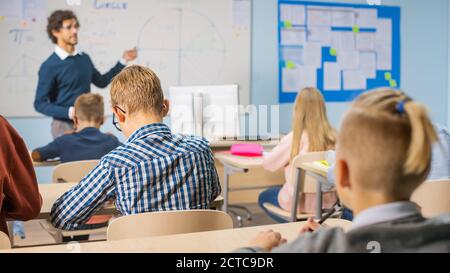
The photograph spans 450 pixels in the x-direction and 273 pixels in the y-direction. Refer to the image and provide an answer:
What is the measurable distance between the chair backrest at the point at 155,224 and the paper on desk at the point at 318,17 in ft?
14.1

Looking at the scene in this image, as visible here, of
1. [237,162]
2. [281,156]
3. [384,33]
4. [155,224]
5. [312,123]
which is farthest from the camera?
[384,33]

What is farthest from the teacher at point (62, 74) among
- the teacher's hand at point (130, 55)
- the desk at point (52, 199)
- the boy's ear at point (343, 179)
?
the boy's ear at point (343, 179)

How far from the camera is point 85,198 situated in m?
1.84

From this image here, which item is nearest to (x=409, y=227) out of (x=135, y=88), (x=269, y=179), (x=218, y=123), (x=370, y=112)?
(x=370, y=112)

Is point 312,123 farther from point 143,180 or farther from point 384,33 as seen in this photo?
point 384,33

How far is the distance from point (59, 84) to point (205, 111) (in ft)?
4.16

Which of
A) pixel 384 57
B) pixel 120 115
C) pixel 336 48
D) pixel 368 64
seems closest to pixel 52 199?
pixel 120 115

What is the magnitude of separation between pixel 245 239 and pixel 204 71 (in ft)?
12.4

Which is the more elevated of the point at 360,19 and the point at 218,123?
the point at 360,19

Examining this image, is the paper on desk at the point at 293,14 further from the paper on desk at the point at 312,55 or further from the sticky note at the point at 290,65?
the sticky note at the point at 290,65

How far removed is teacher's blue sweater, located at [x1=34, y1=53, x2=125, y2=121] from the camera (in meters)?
4.64

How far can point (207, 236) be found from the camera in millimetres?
1652

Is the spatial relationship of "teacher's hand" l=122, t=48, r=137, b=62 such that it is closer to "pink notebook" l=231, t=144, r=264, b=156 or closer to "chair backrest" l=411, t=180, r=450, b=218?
"pink notebook" l=231, t=144, r=264, b=156

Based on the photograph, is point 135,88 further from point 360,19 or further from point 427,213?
point 360,19
